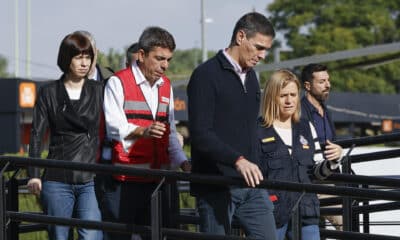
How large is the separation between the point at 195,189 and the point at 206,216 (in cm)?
16

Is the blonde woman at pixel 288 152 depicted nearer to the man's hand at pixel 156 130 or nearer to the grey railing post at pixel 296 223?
the grey railing post at pixel 296 223

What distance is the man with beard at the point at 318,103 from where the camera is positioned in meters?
8.41

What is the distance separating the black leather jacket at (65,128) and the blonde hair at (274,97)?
1016mm

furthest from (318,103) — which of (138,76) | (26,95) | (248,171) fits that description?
(26,95)

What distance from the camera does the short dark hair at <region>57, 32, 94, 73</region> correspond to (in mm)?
6555

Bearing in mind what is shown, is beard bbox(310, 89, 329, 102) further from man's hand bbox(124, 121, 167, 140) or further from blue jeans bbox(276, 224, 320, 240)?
man's hand bbox(124, 121, 167, 140)

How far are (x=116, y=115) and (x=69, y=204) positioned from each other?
85cm

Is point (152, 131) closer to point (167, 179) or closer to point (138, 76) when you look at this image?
point (167, 179)

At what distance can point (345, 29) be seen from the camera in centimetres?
6328

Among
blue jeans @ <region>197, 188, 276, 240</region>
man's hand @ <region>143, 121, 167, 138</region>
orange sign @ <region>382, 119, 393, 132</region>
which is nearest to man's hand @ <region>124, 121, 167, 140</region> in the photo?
man's hand @ <region>143, 121, 167, 138</region>

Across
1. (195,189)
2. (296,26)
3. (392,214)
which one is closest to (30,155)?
(195,189)

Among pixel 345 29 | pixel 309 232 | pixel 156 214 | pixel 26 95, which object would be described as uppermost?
pixel 345 29

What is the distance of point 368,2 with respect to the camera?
67375mm

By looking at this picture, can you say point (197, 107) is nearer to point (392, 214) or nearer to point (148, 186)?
point (148, 186)
